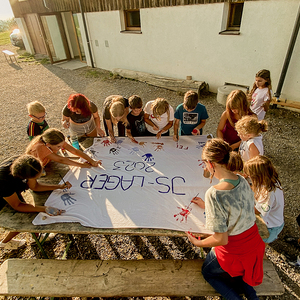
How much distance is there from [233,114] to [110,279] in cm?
250

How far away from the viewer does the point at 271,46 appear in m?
5.32

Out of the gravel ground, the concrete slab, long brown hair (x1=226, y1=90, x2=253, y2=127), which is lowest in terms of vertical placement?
the gravel ground

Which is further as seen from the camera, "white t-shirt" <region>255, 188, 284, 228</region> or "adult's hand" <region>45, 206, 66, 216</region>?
"adult's hand" <region>45, 206, 66, 216</region>

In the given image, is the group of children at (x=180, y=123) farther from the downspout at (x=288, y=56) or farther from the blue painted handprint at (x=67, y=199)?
the downspout at (x=288, y=56)

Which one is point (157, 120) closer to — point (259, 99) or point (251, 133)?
point (251, 133)

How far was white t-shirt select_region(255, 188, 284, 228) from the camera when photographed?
77.9 inches

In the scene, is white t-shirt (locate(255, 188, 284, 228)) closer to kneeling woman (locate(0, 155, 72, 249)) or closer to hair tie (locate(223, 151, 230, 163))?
hair tie (locate(223, 151, 230, 163))

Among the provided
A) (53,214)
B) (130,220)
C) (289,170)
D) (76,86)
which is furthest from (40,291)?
(76,86)

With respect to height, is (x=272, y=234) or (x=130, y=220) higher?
(x=130, y=220)

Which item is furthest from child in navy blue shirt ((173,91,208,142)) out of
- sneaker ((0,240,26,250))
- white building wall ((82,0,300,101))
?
white building wall ((82,0,300,101))

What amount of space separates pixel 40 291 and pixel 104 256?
866 millimetres

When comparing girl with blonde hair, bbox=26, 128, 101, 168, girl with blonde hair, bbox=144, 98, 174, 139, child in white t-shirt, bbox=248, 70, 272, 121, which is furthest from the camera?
child in white t-shirt, bbox=248, 70, 272, 121

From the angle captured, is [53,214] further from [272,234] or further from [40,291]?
[272,234]

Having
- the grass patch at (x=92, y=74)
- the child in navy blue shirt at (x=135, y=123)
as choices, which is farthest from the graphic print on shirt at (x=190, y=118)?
the grass patch at (x=92, y=74)
